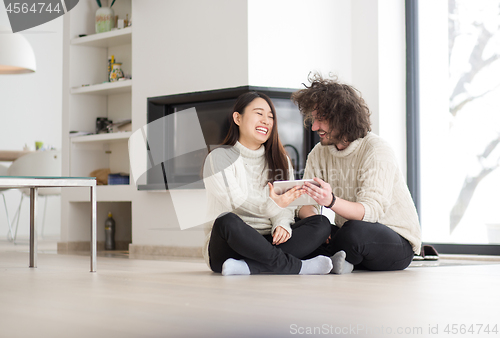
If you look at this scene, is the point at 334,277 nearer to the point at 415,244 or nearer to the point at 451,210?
the point at 415,244

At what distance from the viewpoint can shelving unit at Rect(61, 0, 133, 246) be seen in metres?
4.95

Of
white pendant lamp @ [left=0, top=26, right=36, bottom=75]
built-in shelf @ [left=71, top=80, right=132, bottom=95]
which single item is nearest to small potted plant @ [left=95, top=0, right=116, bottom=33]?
built-in shelf @ [left=71, top=80, right=132, bottom=95]

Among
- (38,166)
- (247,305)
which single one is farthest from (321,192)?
(38,166)

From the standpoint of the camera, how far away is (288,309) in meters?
1.55

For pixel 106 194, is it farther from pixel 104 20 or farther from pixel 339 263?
pixel 339 263

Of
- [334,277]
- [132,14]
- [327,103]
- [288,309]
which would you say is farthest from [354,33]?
[288,309]

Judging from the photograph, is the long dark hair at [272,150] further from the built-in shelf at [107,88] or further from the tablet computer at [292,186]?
the built-in shelf at [107,88]

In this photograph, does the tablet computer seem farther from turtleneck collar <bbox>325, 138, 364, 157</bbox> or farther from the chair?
the chair

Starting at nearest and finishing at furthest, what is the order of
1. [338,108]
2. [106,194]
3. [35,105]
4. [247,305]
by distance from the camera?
[247,305]
[338,108]
[106,194]
[35,105]

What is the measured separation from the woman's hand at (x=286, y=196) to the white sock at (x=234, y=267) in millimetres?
290

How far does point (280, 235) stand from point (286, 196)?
0.54ft

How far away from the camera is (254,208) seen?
2.58 m

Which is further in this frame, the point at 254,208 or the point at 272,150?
the point at 272,150

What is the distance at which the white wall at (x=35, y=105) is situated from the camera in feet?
25.3
